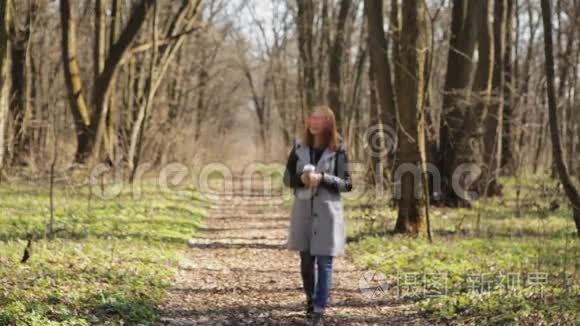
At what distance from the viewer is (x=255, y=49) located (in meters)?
47.1

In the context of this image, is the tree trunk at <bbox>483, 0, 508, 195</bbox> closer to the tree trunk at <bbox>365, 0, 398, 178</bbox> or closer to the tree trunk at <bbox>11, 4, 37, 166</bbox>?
the tree trunk at <bbox>365, 0, 398, 178</bbox>

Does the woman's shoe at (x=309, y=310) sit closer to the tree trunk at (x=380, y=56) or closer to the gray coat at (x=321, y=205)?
the gray coat at (x=321, y=205)

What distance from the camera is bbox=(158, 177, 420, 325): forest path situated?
671 cm

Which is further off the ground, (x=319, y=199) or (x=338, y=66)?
(x=338, y=66)

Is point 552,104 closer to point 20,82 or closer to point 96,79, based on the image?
point 96,79

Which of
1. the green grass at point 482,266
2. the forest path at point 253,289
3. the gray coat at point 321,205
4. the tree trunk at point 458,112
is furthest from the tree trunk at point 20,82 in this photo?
the gray coat at point 321,205

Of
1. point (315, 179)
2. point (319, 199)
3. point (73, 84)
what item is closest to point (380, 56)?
point (319, 199)

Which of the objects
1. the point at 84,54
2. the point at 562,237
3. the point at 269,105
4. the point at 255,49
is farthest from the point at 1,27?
the point at 269,105

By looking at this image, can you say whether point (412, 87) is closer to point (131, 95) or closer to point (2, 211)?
point (2, 211)

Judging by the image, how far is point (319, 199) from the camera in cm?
621

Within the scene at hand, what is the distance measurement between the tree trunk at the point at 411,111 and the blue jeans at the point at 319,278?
5295 millimetres

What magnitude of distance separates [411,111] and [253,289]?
4747 millimetres

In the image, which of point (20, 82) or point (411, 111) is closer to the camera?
point (411, 111)

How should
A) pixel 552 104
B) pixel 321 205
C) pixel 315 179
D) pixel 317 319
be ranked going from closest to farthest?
1. pixel 315 179
2. pixel 321 205
3. pixel 317 319
4. pixel 552 104
